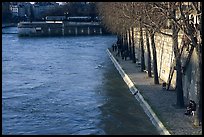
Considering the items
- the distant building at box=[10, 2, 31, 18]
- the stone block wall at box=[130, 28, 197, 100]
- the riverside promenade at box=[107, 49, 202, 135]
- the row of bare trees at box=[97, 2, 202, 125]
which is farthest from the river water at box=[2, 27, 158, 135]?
the distant building at box=[10, 2, 31, 18]

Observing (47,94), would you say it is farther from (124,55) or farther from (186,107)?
(124,55)

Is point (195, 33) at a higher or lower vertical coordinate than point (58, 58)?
higher

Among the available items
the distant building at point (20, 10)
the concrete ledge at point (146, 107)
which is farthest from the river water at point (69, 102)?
the distant building at point (20, 10)

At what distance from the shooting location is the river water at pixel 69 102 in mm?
19891

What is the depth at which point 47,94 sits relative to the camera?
91.6 ft

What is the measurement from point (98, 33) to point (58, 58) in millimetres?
47851

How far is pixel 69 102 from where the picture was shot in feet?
83.2

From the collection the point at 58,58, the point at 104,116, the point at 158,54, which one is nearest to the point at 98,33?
the point at 58,58

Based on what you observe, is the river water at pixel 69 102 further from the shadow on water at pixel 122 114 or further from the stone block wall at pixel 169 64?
the stone block wall at pixel 169 64

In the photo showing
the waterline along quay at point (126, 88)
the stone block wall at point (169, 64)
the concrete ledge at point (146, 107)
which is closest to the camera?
the concrete ledge at point (146, 107)

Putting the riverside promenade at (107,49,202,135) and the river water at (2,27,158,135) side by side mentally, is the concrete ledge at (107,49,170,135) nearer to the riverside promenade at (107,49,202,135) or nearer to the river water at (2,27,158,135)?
the riverside promenade at (107,49,202,135)

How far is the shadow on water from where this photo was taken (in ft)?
62.9

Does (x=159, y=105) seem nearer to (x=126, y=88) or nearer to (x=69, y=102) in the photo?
(x=69, y=102)

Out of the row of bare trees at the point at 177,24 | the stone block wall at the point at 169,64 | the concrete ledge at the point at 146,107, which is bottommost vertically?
the concrete ledge at the point at 146,107
